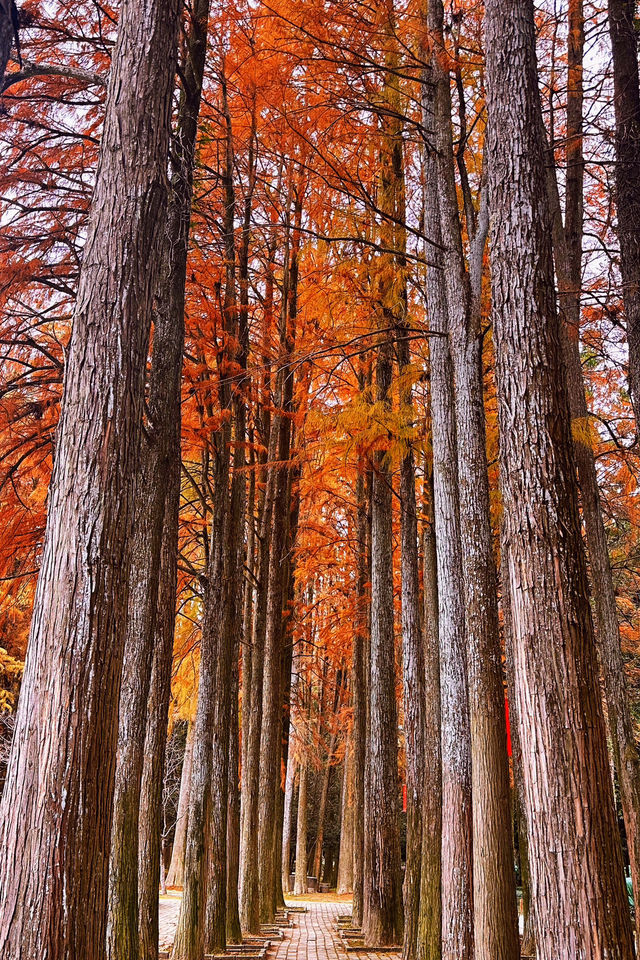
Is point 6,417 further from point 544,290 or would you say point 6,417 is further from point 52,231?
point 544,290

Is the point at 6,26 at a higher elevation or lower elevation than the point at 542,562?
higher

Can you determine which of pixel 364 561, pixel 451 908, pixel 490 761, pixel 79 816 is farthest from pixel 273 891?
pixel 79 816

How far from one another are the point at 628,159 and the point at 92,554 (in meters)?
7.03

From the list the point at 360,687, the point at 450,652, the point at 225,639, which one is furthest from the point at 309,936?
the point at 450,652

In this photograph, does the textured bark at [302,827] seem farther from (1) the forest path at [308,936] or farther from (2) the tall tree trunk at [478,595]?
(2) the tall tree trunk at [478,595]

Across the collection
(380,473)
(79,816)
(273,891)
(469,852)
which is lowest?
(273,891)

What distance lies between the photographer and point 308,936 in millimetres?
11344

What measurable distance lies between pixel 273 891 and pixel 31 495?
8120 millimetres

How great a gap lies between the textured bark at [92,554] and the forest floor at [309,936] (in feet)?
23.3

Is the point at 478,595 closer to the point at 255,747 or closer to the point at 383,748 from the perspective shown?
the point at 383,748

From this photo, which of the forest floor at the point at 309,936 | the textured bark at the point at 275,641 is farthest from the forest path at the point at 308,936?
the textured bark at the point at 275,641

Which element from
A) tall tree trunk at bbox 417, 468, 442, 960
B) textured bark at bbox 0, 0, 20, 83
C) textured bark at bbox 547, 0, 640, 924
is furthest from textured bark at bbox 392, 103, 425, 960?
textured bark at bbox 0, 0, 20, 83

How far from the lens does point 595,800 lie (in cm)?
331

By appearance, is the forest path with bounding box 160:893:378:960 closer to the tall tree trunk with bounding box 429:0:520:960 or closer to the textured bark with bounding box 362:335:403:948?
the textured bark with bounding box 362:335:403:948
